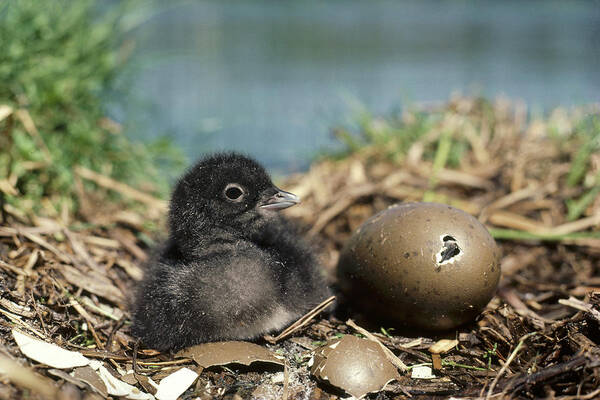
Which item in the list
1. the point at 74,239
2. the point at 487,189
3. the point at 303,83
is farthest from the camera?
the point at 303,83

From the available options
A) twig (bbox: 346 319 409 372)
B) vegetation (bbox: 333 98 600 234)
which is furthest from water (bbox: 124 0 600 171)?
twig (bbox: 346 319 409 372)

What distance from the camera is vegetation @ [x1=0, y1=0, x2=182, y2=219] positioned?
3.60 meters

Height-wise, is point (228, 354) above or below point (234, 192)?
below

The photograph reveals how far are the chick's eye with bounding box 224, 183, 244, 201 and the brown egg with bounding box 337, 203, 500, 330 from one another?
592mm

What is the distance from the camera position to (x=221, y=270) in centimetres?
248

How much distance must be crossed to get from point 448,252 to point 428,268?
109 mm

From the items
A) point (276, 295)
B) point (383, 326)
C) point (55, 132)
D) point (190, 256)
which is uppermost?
point (55, 132)

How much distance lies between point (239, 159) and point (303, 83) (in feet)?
16.5

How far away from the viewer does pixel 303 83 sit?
7465 mm

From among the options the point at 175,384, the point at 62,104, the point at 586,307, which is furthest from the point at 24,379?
the point at 62,104

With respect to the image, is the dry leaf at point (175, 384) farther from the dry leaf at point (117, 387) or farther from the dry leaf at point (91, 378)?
the dry leaf at point (91, 378)

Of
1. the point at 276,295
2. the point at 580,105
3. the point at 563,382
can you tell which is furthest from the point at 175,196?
the point at 580,105

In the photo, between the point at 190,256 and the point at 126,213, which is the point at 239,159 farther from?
the point at 126,213

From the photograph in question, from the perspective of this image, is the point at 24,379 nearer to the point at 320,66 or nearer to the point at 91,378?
the point at 91,378
